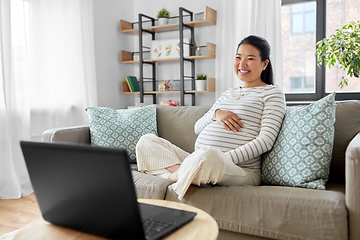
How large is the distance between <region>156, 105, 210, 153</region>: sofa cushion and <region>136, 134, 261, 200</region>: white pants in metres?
0.36

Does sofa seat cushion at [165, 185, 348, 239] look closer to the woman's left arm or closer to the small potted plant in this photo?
the woman's left arm

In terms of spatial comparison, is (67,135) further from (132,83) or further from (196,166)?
(132,83)

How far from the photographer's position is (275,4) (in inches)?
120

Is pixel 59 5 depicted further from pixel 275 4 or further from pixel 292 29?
pixel 292 29

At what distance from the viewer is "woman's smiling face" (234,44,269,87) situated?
1798mm

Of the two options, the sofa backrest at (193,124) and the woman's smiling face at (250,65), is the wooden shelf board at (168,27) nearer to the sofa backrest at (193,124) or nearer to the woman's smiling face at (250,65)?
the sofa backrest at (193,124)

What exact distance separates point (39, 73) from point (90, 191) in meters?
2.58

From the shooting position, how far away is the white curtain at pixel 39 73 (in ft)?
8.59

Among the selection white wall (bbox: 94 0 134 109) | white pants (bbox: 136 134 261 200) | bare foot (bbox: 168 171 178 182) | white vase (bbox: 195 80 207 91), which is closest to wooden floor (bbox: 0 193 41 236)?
white pants (bbox: 136 134 261 200)

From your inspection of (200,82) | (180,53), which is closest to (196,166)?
(200,82)

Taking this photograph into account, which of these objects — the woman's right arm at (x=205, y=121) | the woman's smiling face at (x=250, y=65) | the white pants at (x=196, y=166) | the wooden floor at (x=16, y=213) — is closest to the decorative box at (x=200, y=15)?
the woman's smiling face at (x=250, y=65)

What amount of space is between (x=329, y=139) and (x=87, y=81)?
2.51 metres

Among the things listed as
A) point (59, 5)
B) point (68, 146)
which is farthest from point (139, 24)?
point (68, 146)

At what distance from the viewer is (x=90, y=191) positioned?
66cm
